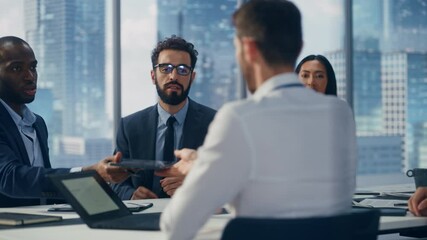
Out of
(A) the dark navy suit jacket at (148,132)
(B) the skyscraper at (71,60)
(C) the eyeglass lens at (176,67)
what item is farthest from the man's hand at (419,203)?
(B) the skyscraper at (71,60)

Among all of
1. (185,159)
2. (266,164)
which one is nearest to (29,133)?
(185,159)

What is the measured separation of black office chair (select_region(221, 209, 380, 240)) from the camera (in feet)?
5.68

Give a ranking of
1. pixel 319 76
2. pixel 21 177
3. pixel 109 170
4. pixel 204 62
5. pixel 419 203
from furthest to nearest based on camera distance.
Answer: pixel 204 62 → pixel 319 76 → pixel 21 177 → pixel 109 170 → pixel 419 203

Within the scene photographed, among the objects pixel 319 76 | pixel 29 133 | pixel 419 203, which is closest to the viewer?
pixel 419 203

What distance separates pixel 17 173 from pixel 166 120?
3.45 feet

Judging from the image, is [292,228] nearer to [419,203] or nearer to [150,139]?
[419,203]

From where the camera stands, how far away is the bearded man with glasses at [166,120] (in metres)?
3.98

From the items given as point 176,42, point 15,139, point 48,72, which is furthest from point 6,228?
point 48,72

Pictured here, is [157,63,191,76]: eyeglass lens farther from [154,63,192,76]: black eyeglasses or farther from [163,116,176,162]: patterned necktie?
[163,116,176,162]: patterned necktie

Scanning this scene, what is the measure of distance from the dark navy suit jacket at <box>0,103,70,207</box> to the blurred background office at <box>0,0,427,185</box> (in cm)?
121

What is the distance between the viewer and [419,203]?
278 centimetres

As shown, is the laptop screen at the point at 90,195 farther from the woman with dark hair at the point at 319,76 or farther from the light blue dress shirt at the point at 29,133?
the woman with dark hair at the point at 319,76

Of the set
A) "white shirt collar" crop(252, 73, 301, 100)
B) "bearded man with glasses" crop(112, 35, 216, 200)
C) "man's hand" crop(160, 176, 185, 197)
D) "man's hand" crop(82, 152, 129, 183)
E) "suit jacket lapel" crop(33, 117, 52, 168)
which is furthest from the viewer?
"bearded man with glasses" crop(112, 35, 216, 200)

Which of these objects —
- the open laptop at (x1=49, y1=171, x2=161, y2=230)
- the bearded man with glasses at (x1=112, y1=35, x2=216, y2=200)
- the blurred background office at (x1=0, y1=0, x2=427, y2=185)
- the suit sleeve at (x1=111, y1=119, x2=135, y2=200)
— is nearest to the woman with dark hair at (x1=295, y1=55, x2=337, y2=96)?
the blurred background office at (x1=0, y1=0, x2=427, y2=185)
